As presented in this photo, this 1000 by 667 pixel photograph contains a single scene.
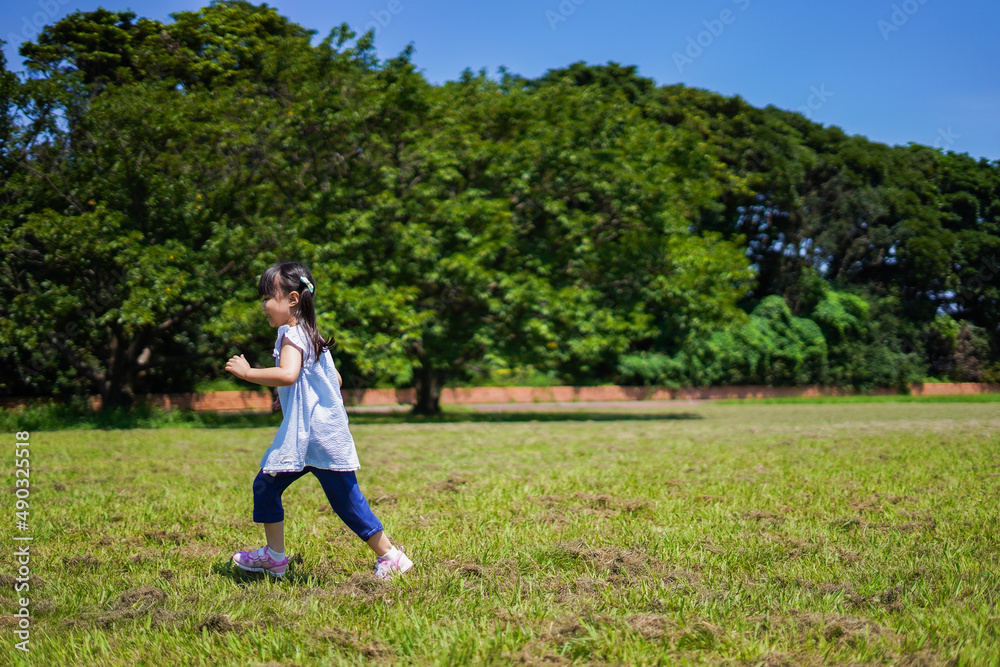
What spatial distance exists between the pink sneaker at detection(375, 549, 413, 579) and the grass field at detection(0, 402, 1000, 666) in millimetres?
55

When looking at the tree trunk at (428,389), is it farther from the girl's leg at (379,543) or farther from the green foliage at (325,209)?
the girl's leg at (379,543)

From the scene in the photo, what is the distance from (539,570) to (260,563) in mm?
1435

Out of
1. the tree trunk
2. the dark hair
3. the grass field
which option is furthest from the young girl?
the tree trunk

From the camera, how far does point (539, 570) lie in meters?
3.81

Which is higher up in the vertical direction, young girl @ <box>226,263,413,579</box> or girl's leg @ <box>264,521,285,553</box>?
young girl @ <box>226,263,413,579</box>

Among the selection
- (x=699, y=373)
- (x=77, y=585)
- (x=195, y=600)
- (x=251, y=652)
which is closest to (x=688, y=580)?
(x=251, y=652)

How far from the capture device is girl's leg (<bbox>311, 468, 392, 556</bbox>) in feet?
12.4

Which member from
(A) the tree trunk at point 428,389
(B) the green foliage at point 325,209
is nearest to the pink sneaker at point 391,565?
(B) the green foliage at point 325,209

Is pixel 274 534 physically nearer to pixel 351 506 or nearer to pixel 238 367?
pixel 351 506

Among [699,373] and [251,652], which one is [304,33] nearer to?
[251,652]

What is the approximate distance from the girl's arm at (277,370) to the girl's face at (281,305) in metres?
0.20

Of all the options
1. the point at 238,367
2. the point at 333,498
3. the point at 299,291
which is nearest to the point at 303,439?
the point at 333,498

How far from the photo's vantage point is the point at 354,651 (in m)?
2.71

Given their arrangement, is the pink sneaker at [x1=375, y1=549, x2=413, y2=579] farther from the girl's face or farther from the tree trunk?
the tree trunk
